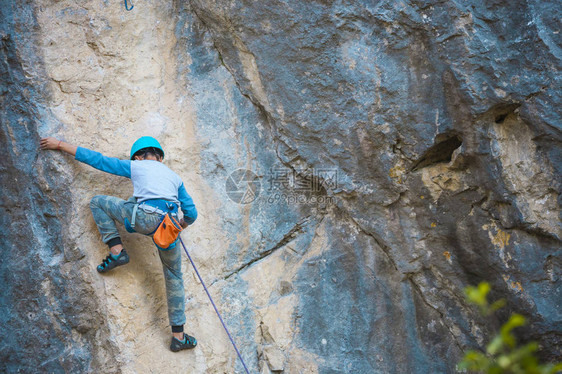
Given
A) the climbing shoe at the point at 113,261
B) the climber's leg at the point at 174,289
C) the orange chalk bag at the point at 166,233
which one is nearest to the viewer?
the orange chalk bag at the point at 166,233

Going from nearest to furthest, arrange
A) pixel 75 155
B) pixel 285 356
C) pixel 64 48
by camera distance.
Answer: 1. pixel 75 155
2. pixel 64 48
3. pixel 285 356

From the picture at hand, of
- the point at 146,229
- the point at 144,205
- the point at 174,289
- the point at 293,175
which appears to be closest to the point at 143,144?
the point at 144,205

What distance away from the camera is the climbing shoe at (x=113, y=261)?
144 inches

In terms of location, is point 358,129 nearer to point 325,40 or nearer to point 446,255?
point 325,40

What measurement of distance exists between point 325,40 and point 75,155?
219 cm

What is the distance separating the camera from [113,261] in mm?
3662

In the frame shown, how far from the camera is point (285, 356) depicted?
13.5ft

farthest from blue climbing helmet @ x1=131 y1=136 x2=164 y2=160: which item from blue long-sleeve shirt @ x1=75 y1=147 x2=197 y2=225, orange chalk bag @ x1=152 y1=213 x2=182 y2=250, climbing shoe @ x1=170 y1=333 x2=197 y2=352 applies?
climbing shoe @ x1=170 y1=333 x2=197 y2=352

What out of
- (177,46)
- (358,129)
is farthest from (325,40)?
(177,46)

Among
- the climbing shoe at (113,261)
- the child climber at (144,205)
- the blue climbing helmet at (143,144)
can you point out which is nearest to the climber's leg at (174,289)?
the child climber at (144,205)

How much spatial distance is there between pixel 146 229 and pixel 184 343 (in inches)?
41.2

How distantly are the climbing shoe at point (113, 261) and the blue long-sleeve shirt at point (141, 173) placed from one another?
46 cm

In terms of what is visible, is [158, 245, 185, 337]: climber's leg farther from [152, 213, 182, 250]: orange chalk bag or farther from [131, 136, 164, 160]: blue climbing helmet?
[131, 136, 164, 160]: blue climbing helmet

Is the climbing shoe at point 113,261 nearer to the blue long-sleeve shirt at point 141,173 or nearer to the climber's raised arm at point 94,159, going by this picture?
the blue long-sleeve shirt at point 141,173
